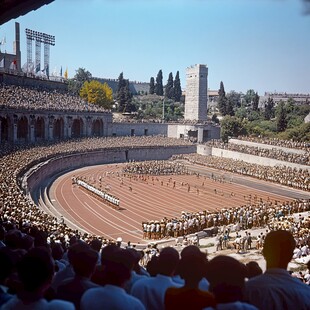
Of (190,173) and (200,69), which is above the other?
(200,69)

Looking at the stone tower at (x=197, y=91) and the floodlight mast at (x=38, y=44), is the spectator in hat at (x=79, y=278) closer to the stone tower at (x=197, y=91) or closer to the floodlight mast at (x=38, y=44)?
the floodlight mast at (x=38, y=44)

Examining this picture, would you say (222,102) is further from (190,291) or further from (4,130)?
(190,291)

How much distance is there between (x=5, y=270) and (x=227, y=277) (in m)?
2.39

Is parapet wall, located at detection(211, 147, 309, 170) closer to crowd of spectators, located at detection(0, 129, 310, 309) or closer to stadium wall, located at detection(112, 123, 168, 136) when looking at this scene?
stadium wall, located at detection(112, 123, 168, 136)

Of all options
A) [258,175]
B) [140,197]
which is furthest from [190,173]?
[140,197]

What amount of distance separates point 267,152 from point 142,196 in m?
28.1

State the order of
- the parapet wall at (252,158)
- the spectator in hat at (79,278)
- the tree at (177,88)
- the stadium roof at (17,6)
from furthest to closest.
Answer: the tree at (177,88), the parapet wall at (252,158), the stadium roof at (17,6), the spectator in hat at (79,278)

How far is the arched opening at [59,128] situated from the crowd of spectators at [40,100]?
8.17 feet

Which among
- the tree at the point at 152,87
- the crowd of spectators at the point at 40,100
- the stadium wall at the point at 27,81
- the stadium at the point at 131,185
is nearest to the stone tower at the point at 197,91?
the stadium at the point at 131,185

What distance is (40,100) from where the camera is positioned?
63375 millimetres

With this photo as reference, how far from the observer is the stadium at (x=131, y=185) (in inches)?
430

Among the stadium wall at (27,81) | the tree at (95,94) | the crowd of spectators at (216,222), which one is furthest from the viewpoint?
the tree at (95,94)

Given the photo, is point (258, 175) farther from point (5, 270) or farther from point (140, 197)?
point (5, 270)

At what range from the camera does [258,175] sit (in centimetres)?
5150
